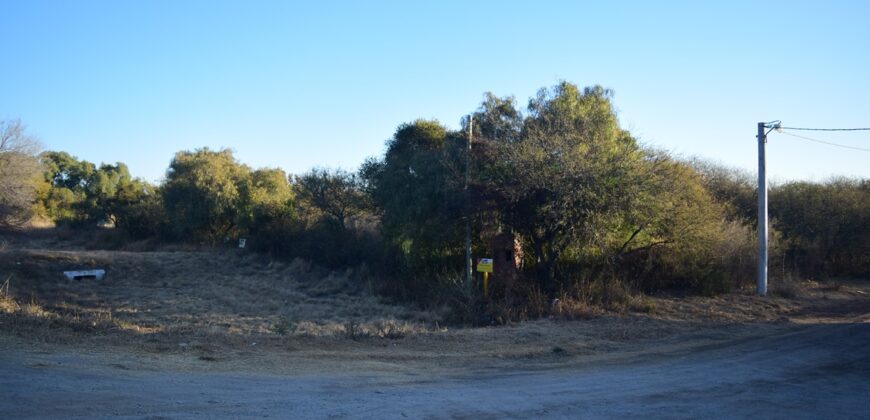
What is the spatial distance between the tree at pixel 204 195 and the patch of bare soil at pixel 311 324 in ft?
43.2

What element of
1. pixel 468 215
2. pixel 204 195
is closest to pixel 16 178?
pixel 204 195

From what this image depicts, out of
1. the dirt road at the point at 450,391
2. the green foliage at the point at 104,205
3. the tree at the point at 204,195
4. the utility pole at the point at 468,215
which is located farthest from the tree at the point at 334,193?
the dirt road at the point at 450,391

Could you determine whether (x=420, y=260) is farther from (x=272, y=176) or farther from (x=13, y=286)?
(x=272, y=176)

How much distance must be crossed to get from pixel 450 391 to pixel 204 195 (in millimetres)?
39015

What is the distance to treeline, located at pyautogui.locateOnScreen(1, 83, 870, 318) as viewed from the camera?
1889 centimetres

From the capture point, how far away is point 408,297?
2353cm

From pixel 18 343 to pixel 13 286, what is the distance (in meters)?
15.9

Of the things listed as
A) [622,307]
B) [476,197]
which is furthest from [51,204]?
[622,307]

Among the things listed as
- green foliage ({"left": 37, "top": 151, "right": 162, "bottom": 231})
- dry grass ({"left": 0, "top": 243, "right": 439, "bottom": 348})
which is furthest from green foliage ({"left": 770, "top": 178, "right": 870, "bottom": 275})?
green foliage ({"left": 37, "top": 151, "right": 162, "bottom": 231})

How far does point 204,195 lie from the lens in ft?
147

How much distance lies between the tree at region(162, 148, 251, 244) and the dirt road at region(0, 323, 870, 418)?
34745 millimetres

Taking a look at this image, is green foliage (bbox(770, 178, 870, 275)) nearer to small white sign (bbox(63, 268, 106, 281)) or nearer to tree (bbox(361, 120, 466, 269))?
tree (bbox(361, 120, 466, 269))

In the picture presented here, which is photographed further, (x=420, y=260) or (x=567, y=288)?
(x=420, y=260)

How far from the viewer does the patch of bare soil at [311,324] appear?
11805 millimetres
